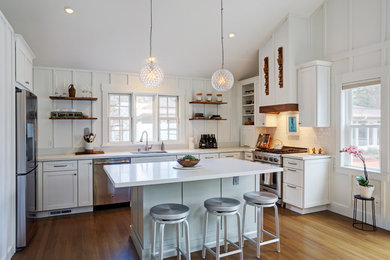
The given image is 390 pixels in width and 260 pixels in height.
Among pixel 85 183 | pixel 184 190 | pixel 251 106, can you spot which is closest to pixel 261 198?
pixel 184 190

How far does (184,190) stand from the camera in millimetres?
3041

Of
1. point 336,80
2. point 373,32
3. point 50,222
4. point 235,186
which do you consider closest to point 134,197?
point 235,186

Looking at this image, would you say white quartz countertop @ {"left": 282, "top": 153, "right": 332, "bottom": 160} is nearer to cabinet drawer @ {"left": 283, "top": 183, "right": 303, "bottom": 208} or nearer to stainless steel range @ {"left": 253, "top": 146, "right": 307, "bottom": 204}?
stainless steel range @ {"left": 253, "top": 146, "right": 307, "bottom": 204}

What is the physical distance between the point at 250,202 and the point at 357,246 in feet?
4.72

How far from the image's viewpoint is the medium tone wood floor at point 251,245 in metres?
2.95

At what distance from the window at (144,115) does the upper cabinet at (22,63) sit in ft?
7.03

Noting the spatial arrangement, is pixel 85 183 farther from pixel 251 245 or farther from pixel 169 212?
pixel 251 245

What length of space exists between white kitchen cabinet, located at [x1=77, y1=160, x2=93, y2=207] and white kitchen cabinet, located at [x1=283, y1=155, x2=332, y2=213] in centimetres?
334

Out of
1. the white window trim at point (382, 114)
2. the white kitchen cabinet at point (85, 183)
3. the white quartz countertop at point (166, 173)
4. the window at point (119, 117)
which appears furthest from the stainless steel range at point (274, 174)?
the white kitchen cabinet at point (85, 183)

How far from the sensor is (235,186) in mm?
3330

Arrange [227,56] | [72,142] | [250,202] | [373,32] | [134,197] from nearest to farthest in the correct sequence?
1. [250,202]
2. [134,197]
3. [373,32]
4. [72,142]
5. [227,56]

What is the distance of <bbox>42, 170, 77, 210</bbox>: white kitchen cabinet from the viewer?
4.25 metres

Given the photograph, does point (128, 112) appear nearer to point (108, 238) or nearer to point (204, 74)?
point (204, 74)

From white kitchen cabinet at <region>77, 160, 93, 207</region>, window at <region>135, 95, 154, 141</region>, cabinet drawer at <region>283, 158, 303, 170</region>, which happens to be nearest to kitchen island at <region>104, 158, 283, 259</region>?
cabinet drawer at <region>283, 158, 303, 170</region>
